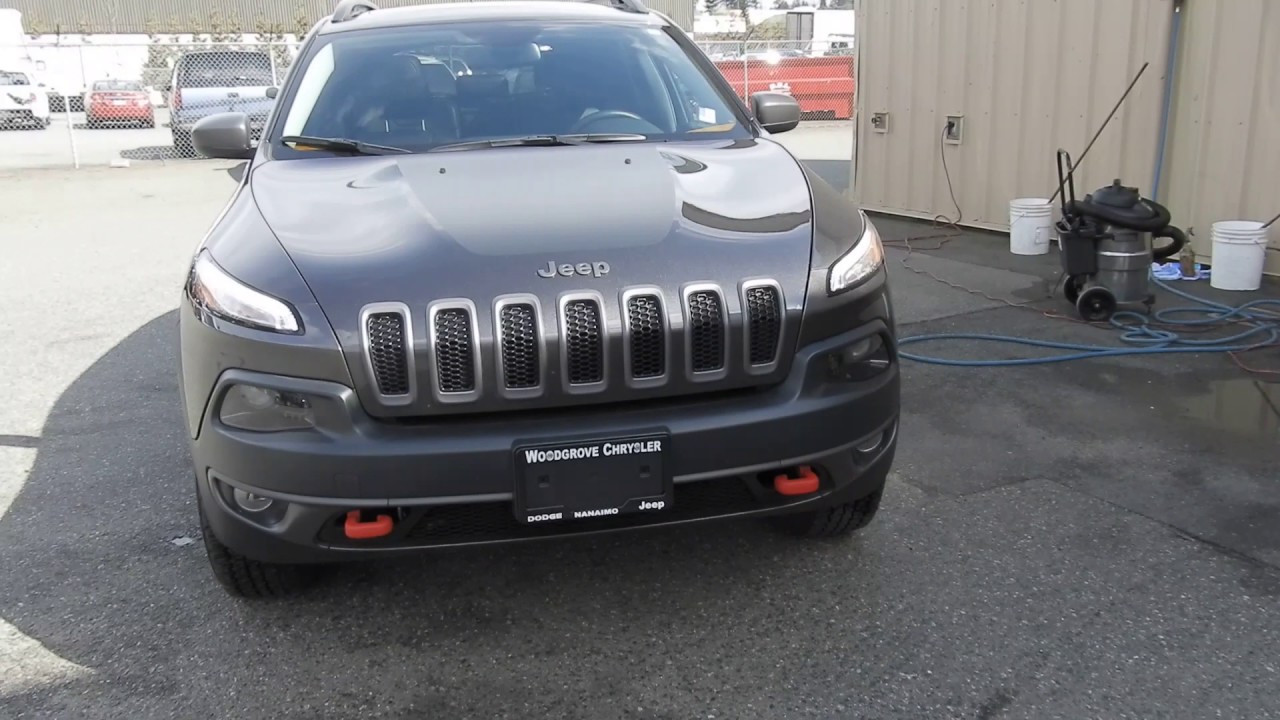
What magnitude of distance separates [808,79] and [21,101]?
17.8m

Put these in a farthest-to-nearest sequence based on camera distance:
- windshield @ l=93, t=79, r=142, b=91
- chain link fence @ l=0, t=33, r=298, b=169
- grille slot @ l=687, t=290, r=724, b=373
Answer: windshield @ l=93, t=79, r=142, b=91
chain link fence @ l=0, t=33, r=298, b=169
grille slot @ l=687, t=290, r=724, b=373

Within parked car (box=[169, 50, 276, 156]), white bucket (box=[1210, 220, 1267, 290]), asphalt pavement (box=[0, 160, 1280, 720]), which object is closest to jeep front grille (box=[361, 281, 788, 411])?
asphalt pavement (box=[0, 160, 1280, 720])

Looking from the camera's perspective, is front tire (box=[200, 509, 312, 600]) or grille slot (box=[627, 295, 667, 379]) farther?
front tire (box=[200, 509, 312, 600])

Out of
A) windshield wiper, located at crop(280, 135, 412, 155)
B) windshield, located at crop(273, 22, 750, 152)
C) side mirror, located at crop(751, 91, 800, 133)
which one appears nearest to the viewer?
windshield wiper, located at crop(280, 135, 412, 155)

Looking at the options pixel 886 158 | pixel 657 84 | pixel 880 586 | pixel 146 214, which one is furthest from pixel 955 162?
pixel 146 214

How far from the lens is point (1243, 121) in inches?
266

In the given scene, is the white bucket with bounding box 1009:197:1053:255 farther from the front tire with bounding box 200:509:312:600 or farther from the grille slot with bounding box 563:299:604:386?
the front tire with bounding box 200:509:312:600

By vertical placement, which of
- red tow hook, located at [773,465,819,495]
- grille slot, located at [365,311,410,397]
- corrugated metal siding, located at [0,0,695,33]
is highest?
corrugated metal siding, located at [0,0,695,33]

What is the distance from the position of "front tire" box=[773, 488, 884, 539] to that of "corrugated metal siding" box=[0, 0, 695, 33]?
143ft

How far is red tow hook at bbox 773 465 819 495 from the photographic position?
8.52 feet

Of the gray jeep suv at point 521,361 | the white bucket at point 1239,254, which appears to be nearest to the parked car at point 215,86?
the white bucket at point 1239,254

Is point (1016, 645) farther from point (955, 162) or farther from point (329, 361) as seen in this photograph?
point (955, 162)

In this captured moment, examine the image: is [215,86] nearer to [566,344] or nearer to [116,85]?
[116,85]

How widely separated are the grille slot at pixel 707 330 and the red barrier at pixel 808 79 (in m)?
22.3
